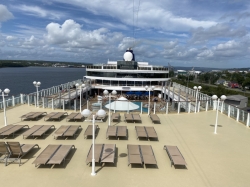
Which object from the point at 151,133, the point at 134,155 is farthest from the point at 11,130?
the point at 151,133

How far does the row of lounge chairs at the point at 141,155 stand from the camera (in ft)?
23.9

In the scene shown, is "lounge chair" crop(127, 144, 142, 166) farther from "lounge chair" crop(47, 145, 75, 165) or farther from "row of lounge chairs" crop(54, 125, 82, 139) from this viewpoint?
"row of lounge chairs" crop(54, 125, 82, 139)

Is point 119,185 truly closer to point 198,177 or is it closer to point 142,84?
point 198,177

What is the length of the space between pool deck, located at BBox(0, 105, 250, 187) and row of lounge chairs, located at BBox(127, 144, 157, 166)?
283mm

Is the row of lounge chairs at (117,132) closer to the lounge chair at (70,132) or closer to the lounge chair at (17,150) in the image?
the lounge chair at (70,132)

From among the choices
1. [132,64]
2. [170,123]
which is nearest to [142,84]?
[132,64]

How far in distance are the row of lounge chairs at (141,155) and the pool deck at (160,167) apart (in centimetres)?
28

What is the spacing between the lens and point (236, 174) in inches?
286

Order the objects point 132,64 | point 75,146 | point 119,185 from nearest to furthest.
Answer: point 119,185 → point 75,146 → point 132,64

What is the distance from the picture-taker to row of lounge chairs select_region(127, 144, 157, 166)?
729cm

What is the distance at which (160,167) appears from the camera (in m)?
7.50

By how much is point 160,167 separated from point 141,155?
864 millimetres

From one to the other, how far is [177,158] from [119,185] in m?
2.64

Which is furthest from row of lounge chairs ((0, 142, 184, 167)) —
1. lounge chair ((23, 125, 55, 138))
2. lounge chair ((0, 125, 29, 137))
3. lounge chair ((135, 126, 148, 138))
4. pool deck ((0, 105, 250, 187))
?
lounge chair ((0, 125, 29, 137))
